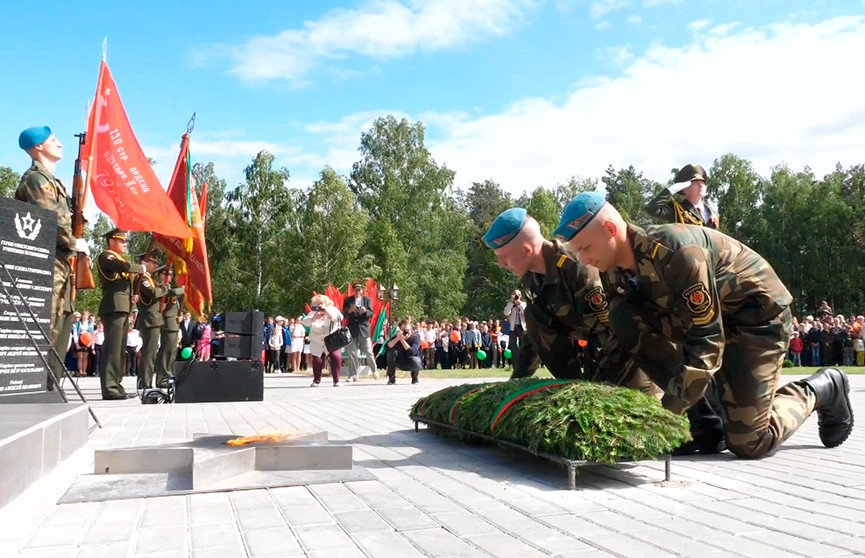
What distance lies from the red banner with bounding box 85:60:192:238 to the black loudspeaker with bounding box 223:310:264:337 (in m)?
1.51

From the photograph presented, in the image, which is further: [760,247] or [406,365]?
[760,247]

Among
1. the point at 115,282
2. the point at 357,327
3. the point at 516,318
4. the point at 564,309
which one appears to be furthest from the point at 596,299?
the point at 516,318

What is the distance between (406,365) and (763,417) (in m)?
11.3

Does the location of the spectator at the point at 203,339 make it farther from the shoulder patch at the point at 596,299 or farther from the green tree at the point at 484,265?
the green tree at the point at 484,265

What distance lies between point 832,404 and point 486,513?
330 centimetres

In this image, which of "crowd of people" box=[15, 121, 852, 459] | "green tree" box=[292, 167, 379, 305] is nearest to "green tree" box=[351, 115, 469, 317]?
"green tree" box=[292, 167, 379, 305]

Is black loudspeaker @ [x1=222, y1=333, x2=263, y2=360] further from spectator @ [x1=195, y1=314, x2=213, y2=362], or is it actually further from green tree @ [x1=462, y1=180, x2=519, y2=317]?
green tree @ [x1=462, y1=180, x2=519, y2=317]

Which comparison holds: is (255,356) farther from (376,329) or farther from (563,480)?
(376,329)

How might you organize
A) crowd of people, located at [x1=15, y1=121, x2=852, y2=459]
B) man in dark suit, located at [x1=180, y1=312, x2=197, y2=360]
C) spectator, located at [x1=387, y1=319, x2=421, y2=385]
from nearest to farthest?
1. crowd of people, located at [x1=15, y1=121, x2=852, y2=459]
2. spectator, located at [x1=387, y1=319, x2=421, y2=385]
3. man in dark suit, located at [x1=180, y1=312, x2=197, y2=360]

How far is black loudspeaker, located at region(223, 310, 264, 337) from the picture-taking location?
10750mm

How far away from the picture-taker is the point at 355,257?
143 ft

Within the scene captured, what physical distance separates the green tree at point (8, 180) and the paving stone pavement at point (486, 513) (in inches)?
1900

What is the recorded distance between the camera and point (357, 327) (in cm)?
1675

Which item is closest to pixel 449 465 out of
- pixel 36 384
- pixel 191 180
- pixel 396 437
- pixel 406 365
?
pixel 396 437
